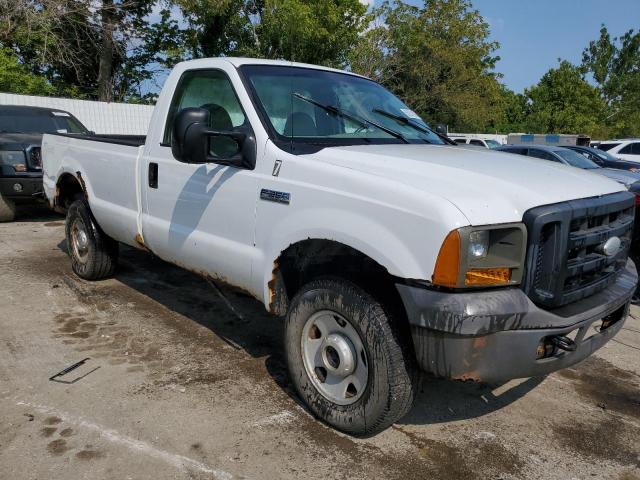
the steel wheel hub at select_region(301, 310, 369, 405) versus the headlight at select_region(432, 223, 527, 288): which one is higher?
the headlight at select_region(432, 223, 527, 288)

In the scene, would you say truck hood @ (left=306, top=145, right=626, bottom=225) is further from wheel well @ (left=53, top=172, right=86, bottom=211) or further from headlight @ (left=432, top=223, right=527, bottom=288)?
wheel well @ (left=53, top=172, right=86, bottom=211)

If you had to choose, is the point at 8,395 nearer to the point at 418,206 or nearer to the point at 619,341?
the point at 418,206

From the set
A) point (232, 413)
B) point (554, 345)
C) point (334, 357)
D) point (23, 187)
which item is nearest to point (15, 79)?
point (23, 187)

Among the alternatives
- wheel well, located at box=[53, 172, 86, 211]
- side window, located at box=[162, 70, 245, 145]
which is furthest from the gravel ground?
side window, located at box=[162, 70, 245, 145]

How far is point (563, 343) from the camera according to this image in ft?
8.63

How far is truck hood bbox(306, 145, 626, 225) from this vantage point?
248 centimetres

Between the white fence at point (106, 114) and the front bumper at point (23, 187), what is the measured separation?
8.39 meters

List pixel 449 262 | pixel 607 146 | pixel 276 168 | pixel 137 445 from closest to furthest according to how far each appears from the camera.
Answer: pixel 449 262, pixel 137 445, pixel 276 168, pixel 607 146

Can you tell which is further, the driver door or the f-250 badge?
the driver door

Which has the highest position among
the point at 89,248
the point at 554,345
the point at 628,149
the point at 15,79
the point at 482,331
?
the point at 15,79

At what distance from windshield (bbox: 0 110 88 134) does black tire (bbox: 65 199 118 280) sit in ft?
15.4

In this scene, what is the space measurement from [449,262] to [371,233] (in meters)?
0.43

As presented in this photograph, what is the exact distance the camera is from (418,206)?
247cm

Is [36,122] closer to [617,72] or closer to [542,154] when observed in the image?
[542,154]
